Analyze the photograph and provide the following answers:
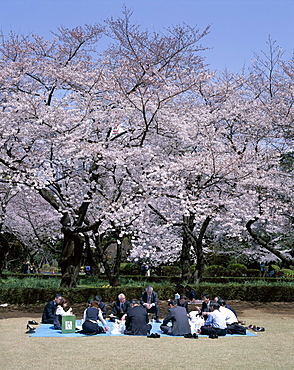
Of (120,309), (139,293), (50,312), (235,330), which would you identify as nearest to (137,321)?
(120,309)

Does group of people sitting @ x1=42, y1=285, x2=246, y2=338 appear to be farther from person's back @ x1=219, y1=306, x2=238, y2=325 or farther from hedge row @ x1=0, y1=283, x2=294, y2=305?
hedge row @ x1=0, y1=283, x2=294, y2=305

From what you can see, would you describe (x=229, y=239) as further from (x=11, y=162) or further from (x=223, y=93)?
(x=11, y=162)

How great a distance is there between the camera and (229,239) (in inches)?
1187

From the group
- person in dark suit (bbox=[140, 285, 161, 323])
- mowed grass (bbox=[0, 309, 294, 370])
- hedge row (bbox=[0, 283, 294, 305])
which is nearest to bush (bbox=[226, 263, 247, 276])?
hedge row (bbox=[0, 283, 294, 305])

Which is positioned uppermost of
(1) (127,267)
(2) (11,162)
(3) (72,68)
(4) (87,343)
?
(3) (72,68)

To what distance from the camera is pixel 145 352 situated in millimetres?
9016

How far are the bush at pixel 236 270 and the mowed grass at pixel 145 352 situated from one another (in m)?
21.1

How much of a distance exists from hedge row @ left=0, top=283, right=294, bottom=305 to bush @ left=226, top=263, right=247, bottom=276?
12901 mm

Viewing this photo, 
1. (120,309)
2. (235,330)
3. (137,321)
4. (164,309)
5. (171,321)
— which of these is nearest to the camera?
(137,321)

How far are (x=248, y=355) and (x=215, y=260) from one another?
28418 millimetres

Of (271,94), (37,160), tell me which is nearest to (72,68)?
(37,160)

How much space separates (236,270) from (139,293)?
16228 millimetres

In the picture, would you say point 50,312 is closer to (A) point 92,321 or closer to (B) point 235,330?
(A) point 92,321

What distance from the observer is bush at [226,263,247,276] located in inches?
1297
